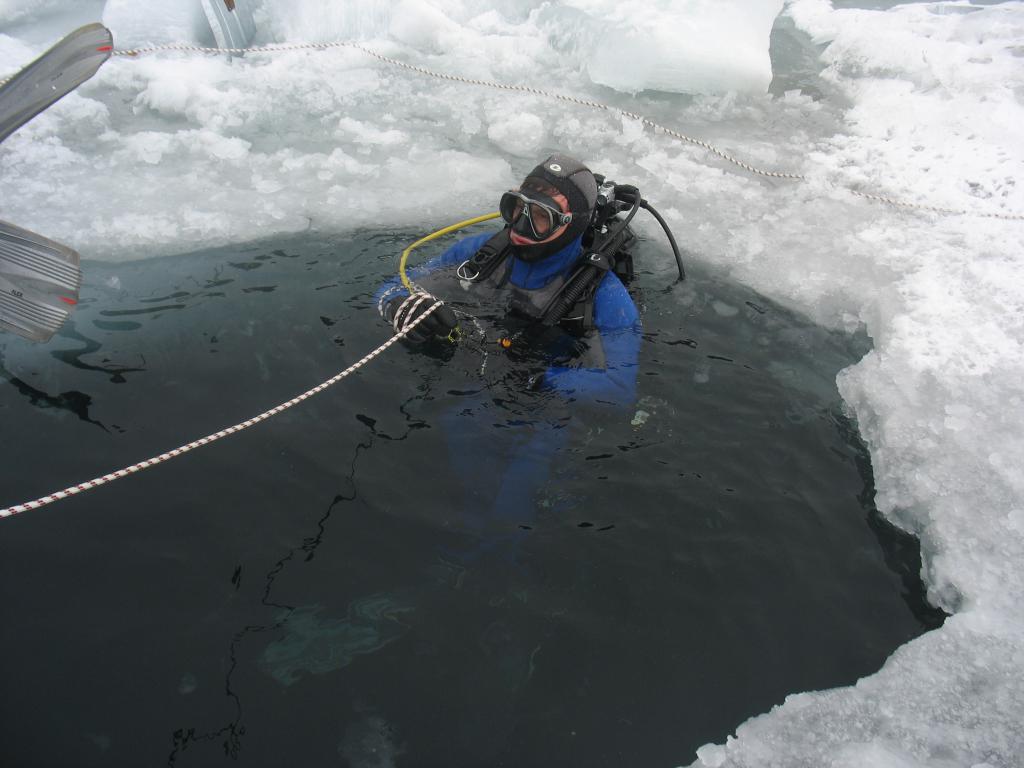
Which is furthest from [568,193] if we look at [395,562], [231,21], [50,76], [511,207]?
[231,21]

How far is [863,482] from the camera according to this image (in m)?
3.32

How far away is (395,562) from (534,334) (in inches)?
57.3

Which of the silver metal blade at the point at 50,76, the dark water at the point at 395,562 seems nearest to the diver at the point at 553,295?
the dark water at the point at 395,562

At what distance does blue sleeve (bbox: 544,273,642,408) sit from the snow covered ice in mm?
1259

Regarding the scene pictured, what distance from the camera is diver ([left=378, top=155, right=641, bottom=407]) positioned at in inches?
135

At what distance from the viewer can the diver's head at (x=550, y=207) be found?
11.3 ft

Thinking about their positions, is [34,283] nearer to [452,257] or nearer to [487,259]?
[452,257]

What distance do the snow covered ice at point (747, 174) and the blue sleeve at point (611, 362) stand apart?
1259 millimetres

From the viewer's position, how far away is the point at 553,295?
145 inches

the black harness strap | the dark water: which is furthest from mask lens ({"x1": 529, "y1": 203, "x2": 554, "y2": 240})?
the dark water

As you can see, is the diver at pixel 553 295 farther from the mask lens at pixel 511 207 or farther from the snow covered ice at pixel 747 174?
the snow covered ice at pixel 747 174

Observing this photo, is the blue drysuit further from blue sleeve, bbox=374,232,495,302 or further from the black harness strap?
blue sleeve, bbox=374,232,495,302

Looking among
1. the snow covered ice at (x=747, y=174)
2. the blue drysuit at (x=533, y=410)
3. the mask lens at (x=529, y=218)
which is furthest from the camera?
the mask lens at (x=529, y=218)

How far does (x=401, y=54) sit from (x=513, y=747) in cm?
719
